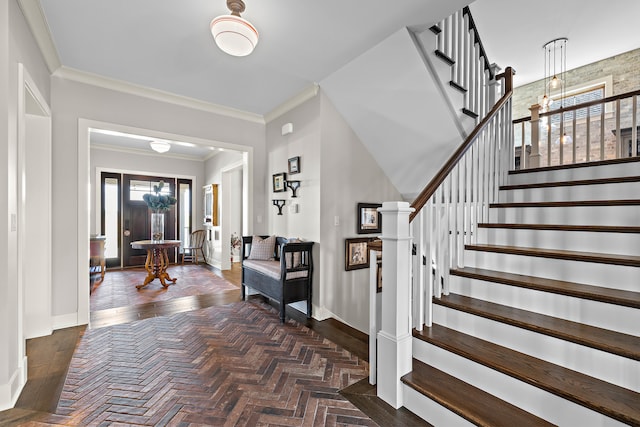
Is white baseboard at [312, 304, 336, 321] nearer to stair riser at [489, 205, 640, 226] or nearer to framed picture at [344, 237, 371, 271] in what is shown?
framed picture at [344, 237, 371, 271]

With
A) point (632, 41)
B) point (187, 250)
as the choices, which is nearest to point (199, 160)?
point (187, 250)

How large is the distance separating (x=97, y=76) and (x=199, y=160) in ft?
13.3

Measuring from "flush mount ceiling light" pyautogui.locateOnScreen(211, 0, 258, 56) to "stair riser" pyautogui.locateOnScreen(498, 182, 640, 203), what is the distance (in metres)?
2.75

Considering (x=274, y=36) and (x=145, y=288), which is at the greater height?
(x=274, y=36)

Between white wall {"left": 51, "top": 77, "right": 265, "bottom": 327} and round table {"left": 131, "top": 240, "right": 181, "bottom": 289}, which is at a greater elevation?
white wall {"left": 51, "top": 77, "right": 265, "bottom": 327}

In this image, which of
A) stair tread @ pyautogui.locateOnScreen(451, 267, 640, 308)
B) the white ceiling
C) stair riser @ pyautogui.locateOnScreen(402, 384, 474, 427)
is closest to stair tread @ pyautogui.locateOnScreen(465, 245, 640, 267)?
stair tread @ pyautogui.locateOnScreen(451, 267, 640, 308)

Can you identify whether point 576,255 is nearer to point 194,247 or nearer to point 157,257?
point 157,257

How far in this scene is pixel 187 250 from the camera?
7.09m

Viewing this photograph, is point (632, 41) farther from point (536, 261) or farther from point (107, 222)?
point (107, 222)

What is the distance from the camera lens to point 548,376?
56.7 inches

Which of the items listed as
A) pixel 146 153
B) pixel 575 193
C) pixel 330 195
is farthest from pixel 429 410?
pixel 146 153

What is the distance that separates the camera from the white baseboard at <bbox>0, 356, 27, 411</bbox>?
179cm

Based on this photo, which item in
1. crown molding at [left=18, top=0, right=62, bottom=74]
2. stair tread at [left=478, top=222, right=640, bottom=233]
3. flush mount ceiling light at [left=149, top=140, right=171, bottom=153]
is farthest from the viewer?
flush mount ceiling light at [left=149, top=140, right=171, bottom=153]

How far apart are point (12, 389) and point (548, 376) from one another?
319cm
